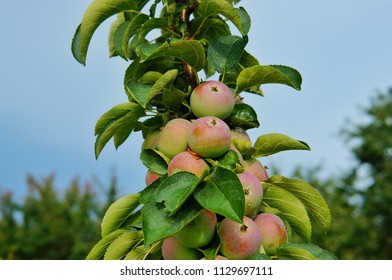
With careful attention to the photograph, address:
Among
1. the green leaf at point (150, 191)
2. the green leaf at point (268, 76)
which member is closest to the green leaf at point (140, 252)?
the green leaf at point (150, 191)

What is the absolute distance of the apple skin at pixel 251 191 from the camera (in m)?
1.33

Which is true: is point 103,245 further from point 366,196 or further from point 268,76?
point 366,196

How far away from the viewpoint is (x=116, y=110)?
1.54 m

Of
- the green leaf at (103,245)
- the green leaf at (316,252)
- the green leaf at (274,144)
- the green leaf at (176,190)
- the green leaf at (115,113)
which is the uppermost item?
the green leaf at (115,113)

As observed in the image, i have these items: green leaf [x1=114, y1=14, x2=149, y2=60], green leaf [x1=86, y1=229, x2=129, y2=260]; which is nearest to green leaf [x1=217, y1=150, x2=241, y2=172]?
green leaf [x1=86, y1=229, x2=129, y2=260]

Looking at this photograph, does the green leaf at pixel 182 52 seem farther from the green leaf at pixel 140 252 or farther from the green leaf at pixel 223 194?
the green leaf at pixel 140 252

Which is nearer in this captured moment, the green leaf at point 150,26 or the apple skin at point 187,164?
the apple skin at point 187,164

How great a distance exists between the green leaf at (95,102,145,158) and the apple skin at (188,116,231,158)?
0.22 m

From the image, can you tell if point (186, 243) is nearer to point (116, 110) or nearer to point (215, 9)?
point (116, 110)

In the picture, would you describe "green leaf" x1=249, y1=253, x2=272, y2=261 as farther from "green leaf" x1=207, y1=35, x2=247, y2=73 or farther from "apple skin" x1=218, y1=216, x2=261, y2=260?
"green leaf" x1=207, y1=35, x2=247, y2=73

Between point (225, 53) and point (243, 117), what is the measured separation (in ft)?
0.59

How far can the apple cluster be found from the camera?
1.28 meters
